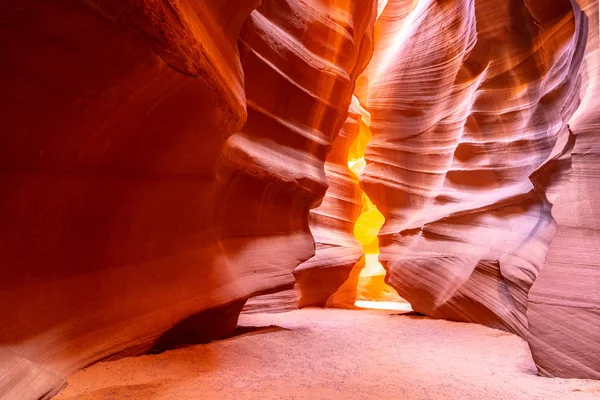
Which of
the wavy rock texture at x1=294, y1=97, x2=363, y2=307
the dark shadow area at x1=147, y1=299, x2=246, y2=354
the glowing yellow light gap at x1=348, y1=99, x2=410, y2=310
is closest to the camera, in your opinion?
the dark shadow area at x1=147, y1=299, x2=246, y2=354

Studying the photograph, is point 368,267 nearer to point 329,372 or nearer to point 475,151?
point 475,151

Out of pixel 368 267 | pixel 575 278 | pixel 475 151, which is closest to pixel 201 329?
pixel 575 278

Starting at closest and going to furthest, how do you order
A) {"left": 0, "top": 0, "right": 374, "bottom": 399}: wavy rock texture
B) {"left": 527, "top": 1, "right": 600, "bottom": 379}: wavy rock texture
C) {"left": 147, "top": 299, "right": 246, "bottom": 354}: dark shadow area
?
{"left": 0, "top": 0, "right": 374, "bottom": 399}: wavy rock texture, {"left": 527, "top": 1, "right": 600, "bottom": 379}: wavy rock texture, {"left": 147, "top": 299, "right": 246, "bottom": 354}: dark shadow area

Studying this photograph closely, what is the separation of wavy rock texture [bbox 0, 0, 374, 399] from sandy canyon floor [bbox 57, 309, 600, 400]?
9.8 inches

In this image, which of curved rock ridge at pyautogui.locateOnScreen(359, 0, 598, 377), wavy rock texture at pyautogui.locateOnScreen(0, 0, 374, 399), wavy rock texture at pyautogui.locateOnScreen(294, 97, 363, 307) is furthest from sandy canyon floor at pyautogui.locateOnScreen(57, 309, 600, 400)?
wavy rock texture at pyautogui.locateOnScreen(294, 97, 363, 307)

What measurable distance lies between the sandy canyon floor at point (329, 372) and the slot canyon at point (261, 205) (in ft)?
0.08

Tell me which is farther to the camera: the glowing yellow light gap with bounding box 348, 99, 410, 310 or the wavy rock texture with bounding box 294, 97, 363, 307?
the glowing yellow light gap with bounding box 348, 99, 410, 310

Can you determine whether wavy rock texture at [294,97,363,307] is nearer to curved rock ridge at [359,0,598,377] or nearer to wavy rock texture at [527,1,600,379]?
curved rock ridge at [359,0,598,377]

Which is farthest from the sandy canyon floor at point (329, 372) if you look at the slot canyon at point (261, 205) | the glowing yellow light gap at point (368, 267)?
the glowing yellow light gap at point (368, 267)

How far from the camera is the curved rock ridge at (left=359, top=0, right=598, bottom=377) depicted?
15.1 feet

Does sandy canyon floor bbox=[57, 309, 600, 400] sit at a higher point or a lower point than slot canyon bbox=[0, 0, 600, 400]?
lower

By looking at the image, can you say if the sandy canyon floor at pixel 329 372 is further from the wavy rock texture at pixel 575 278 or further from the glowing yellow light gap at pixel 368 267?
the glowing yellow light gap at pixel 368 267

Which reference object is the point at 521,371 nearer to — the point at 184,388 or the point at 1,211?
the point at 184,388

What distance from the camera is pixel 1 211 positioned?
2090 mm
